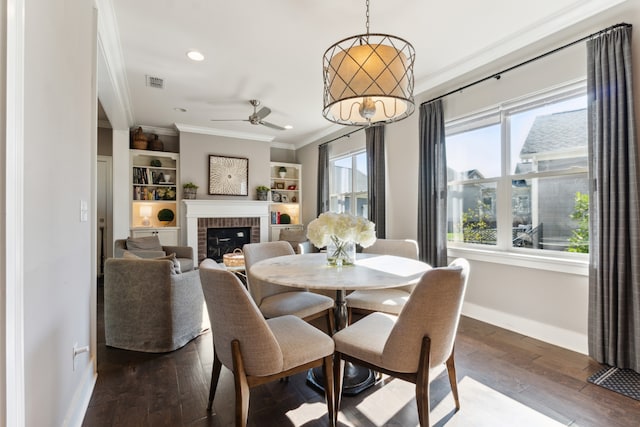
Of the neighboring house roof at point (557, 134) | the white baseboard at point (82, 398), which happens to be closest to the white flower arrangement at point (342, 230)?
the white baseboard at point (82, 398)

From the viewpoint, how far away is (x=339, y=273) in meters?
1.75

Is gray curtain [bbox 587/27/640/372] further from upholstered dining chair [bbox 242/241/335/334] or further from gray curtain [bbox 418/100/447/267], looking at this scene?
upholstered dining chair [bbox 242/241/335/334]

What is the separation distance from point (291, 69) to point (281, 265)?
7.78 feet

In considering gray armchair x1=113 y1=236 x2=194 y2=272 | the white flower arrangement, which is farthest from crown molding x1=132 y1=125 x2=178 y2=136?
the white flower arrangement

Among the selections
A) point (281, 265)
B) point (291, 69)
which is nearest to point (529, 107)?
point (291, 69)

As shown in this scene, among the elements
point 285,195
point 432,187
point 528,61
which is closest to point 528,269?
point 432,187

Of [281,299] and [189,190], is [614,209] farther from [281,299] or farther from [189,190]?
[189,190]

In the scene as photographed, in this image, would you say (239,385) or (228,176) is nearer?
(239,385)

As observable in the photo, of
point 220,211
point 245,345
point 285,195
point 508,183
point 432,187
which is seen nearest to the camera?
point 245,345

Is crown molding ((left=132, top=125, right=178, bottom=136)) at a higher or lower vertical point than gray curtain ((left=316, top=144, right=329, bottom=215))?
higher

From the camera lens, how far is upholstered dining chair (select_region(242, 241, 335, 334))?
207 cm

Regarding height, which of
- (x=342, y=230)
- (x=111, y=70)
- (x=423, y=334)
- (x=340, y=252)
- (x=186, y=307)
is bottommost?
(x=186, y=307)

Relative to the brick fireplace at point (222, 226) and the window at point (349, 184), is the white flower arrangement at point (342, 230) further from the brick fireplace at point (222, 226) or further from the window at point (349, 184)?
the brick fireplace at point (222, 226)

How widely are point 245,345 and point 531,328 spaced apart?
2625 millimetres
